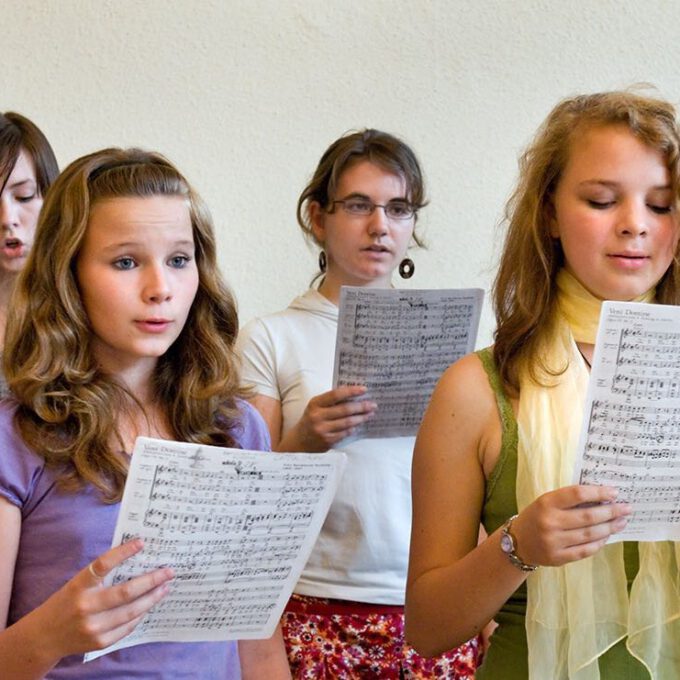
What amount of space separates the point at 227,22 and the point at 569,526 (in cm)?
208

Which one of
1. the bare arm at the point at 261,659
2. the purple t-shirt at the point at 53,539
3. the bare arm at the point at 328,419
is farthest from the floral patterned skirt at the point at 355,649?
the purple t-shirt at the point at 53,539

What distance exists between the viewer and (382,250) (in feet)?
7.84

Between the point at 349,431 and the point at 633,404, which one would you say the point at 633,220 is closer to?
the point at 633,404

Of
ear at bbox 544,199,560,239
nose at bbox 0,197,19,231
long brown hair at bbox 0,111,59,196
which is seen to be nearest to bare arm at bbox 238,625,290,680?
ear at bbox 544,199,560,239

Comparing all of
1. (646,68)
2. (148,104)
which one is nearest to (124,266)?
(148,104)

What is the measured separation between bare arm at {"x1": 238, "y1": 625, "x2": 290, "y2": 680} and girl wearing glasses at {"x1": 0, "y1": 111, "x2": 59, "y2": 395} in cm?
88

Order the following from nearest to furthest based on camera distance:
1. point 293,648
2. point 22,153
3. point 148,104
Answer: point 293,648 < point 22,153 < point 148,104

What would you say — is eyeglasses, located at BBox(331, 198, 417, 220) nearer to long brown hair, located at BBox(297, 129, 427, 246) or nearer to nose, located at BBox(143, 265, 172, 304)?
long brown hair, located at BBox(297, 129, 427, 246)

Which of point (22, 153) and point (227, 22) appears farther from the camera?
point (227, 22)

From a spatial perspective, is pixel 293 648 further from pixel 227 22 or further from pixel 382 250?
pixel 227 22

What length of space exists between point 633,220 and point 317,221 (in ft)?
3.72

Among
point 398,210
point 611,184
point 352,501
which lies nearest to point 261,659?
point 352,501

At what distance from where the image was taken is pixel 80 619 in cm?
125

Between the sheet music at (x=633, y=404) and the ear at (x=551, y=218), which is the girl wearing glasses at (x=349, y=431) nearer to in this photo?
the ear at (x=551, y=218)
